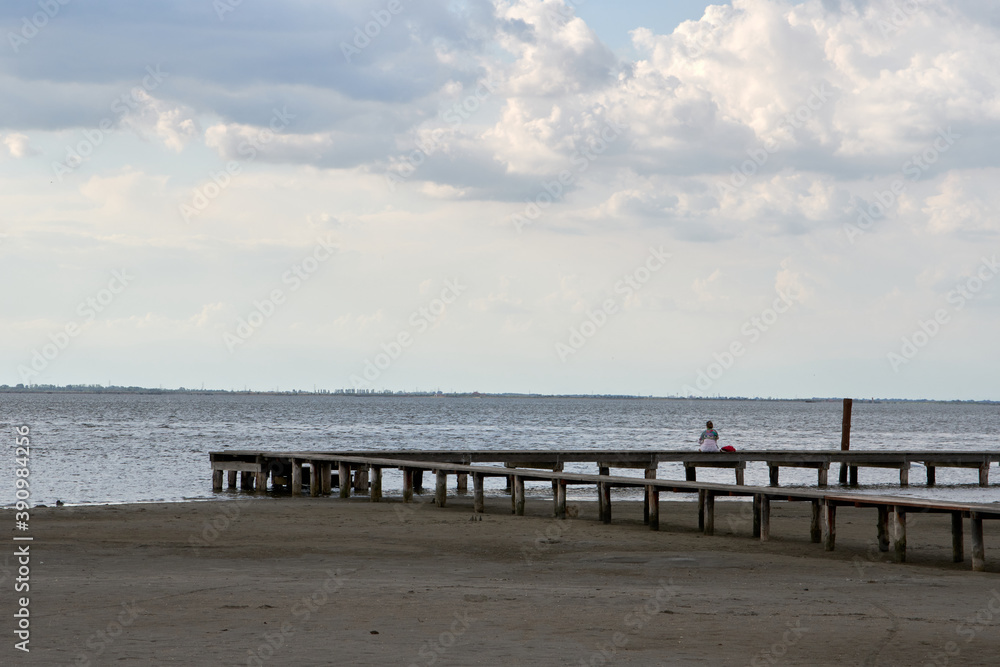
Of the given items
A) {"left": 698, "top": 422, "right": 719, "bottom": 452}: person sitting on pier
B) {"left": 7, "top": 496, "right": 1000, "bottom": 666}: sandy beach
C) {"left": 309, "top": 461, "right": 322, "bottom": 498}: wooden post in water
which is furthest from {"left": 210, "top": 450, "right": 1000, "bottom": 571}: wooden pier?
{"left": 7, "top": 496, "right": 1000, "bottom": 666}: sandy beach

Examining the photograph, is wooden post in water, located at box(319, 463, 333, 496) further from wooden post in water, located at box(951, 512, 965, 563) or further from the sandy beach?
wooden post in water, located at box(951, 512, 965, 563)

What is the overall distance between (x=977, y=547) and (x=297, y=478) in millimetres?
17669

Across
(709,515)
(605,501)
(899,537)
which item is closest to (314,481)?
(605,501)

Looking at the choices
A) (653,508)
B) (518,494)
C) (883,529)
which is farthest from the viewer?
(518,494)

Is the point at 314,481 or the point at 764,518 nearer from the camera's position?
the point at 764,518

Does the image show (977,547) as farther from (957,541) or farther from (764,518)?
(764,518)

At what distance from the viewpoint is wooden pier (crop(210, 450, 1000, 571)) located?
15492 mm

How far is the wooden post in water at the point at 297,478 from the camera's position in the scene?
88.5 feet

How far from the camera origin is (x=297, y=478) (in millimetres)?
27219

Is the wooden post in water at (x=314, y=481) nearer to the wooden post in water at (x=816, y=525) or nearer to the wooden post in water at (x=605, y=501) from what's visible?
the wooden post in water at (x=605, y=501)

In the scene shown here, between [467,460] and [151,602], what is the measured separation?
18.1 metres

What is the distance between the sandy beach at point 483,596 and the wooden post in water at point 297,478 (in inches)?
306

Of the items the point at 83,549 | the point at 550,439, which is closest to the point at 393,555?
the point at 83,549

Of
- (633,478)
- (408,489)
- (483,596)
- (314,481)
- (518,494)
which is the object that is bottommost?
(314,481)
